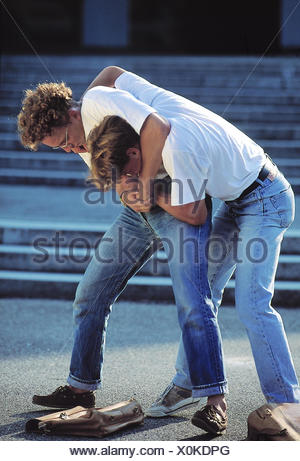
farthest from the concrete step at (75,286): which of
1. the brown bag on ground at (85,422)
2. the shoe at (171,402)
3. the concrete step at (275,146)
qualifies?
the concrete step at (275,146)

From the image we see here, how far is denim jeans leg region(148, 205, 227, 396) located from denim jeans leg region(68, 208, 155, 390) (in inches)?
10.8

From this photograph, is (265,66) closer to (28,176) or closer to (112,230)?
(28,176)

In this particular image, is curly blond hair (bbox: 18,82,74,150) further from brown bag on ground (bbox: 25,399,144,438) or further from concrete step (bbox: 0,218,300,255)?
concrete step (bbox: 0,218,300,255)

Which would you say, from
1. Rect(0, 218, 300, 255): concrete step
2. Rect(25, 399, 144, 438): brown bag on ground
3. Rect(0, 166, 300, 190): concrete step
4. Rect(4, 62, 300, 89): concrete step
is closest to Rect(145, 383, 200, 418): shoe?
Rect(25, 399, 144, 438): brown bag on ground

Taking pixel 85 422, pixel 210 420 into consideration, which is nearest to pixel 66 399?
pixel 85 422

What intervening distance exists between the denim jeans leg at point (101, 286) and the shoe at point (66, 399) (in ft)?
Answer: 0.17

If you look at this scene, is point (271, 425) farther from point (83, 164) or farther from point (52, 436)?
point (83, 164)

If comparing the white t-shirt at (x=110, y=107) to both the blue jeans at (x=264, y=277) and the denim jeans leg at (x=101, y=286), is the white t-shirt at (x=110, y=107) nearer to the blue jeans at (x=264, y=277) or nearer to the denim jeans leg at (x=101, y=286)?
the denim jeans leg at (x=101, y=286)

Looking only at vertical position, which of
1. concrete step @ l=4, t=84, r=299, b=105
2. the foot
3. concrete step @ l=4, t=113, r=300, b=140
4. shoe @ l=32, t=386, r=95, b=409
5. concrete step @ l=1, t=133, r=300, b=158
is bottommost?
shoe @ l=32, t=386, r=95, b=409

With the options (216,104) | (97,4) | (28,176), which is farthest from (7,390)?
(97,4)

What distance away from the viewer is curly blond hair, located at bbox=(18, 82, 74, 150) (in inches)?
119

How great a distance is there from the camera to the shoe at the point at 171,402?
333cm

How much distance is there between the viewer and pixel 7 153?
8750 mm
